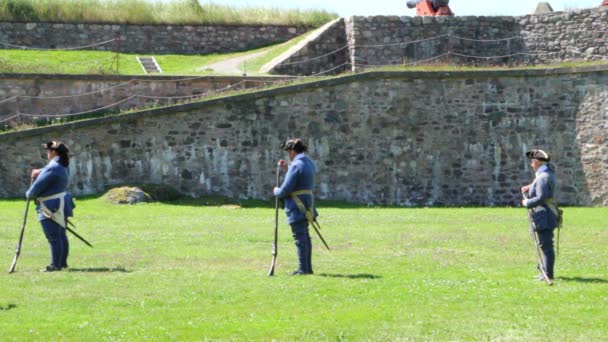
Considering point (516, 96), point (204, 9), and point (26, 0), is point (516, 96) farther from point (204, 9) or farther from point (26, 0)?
point (26, 0)

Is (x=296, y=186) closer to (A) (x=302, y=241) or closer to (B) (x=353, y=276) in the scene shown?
(A) (x=302, y=241)

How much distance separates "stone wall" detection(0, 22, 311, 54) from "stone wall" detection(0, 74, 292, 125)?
638 centimetres

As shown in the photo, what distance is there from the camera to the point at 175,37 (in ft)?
120

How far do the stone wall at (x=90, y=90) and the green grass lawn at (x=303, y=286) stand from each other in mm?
6894

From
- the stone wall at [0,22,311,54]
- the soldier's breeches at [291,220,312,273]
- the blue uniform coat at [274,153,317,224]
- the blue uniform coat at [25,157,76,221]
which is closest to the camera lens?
the soldier's breeches at [291,220,312,273]

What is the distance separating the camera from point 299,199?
15859 millimetres

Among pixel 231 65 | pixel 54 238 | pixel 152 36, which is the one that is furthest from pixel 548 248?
pixel 152 36

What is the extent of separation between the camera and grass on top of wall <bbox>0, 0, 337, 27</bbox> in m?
36.2

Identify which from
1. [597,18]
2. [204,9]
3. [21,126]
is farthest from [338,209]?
[204,9]

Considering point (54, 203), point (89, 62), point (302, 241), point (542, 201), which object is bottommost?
point (302, 241)

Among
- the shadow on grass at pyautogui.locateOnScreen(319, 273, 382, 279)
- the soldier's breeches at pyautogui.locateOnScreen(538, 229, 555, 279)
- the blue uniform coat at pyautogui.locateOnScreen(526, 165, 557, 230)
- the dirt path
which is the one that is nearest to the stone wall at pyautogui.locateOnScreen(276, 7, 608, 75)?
the dirt path

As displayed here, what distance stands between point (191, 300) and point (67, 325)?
174 cm

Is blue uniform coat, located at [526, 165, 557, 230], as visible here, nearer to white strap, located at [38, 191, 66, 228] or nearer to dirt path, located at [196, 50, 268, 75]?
white strap, located at [38, 191, 66, 228]

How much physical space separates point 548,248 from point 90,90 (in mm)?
16847
